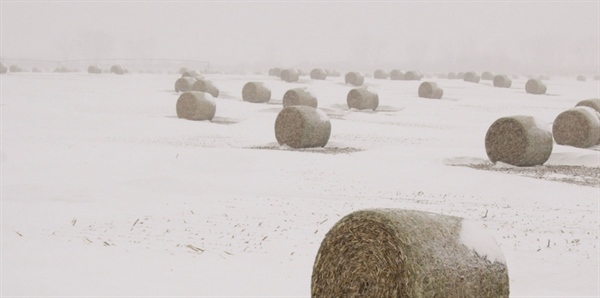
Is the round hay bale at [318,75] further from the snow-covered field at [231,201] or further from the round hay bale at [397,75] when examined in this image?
the snow-covered field at [231,201]

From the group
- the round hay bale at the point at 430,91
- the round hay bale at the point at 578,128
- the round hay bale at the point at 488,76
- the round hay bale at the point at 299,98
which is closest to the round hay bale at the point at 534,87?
the round hay bale at the point at 430,91

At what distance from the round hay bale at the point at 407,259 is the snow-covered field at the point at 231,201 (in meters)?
2.38

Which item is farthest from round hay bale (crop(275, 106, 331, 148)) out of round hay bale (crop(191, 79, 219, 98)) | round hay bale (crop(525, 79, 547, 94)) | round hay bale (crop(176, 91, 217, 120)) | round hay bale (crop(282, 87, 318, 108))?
round hay bale (crop(525, 79, 547, 94))

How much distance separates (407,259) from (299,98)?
28.5m

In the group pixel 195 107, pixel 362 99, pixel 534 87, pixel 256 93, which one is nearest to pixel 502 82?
pixel 534 87

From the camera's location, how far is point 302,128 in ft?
69.3

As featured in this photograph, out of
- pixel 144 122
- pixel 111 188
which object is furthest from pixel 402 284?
pixel 144 122

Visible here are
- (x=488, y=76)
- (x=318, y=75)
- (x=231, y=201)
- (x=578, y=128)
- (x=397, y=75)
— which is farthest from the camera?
(x=488, y=76)

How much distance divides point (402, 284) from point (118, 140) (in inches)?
688

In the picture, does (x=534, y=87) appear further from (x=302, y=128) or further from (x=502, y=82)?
(x=302, y=128)

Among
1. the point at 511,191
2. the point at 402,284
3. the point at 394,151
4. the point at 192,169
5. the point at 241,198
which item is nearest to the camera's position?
the point at 402,284

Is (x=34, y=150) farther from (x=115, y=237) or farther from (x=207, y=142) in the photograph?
(x=115, y=237)

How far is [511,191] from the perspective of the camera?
48.7ft

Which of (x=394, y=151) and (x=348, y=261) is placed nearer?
(x=348, y=261)
